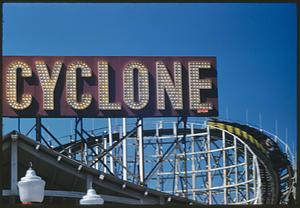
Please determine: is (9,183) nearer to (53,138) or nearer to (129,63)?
(53,138)

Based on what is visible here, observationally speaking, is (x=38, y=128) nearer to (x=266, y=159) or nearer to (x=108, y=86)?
(x=108, y=86)

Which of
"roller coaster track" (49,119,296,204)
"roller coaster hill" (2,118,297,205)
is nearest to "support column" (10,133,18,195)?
"roller coaster hill" (2,118,297,205)

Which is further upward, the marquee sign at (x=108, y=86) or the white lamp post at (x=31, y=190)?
→ the marquee sign at (x=108, y=86)

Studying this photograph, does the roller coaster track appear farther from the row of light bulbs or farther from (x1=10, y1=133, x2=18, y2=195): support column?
(x1=10, y1=133, x2=18, y2=195): support column

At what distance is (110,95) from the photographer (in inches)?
831

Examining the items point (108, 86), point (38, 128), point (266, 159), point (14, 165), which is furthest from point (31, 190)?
point (266, 159)

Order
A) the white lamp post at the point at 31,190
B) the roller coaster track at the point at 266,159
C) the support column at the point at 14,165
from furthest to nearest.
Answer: the roller coaster track at the point at 266,159 < the support column at the point at 14,165 < the white lamp post at the point at 31,190

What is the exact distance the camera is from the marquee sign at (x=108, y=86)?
66.4ft

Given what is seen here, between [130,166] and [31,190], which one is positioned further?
[130,166]

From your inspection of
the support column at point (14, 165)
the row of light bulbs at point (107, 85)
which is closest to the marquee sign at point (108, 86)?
the row of light bulbs at point (107, 85)

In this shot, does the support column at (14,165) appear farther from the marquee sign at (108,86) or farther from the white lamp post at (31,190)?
the white lamp post at (31,190)

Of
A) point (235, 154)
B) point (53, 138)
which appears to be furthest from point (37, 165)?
point (235, 154)

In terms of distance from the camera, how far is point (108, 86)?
21344 mm

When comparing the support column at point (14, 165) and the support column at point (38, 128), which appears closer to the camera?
the support column at point (14, 165)
